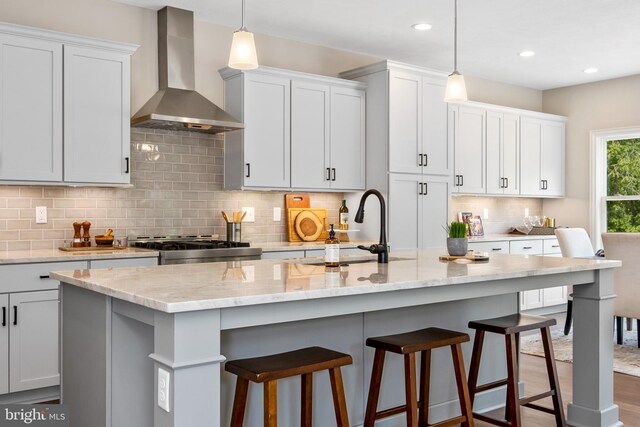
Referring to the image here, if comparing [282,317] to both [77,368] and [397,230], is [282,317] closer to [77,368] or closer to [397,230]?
[77,368]

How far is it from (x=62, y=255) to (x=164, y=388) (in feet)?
7.70

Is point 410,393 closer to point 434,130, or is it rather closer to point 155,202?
point 155,202

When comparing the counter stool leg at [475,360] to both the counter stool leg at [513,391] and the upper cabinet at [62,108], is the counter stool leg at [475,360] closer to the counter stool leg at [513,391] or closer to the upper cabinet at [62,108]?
the counter stool leg at [513,391]

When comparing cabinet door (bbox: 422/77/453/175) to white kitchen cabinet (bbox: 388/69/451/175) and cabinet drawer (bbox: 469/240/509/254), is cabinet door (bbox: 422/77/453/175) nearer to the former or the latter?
white kitchen cabinet (bbox: 388/69/451/175)

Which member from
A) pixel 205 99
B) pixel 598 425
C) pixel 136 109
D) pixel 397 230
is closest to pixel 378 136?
pixel 397 230

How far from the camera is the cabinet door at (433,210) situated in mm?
5910

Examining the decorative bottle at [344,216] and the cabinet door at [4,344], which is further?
the decorative bottle at [344,216]

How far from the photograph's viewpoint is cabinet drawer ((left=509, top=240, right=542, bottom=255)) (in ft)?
22.1

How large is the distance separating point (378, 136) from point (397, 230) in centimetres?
89

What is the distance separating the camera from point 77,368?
2.59 metres

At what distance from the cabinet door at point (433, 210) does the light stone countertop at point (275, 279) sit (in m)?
2.55

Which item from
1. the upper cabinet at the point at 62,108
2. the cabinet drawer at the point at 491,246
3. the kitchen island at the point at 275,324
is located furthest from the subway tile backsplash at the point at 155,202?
the cabinet drawer at the point at 491,246

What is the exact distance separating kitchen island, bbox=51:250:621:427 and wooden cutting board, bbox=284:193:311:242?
212cm

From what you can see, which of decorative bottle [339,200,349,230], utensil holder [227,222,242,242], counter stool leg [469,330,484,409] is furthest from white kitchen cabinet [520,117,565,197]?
counter stool leg [469,330,484,409]
